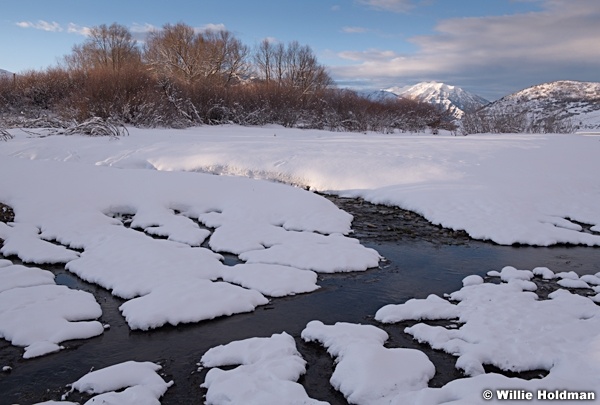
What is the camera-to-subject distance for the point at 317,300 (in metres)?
5.82

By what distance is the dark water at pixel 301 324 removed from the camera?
13.1 ft

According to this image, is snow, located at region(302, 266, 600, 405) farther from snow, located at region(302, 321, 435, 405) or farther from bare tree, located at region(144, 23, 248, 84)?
bare tree, located at region(144, 23, 248, 84)

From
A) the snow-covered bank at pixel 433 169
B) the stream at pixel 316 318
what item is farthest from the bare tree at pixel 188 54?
the stream at pixel 316 318

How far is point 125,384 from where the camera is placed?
388 cm

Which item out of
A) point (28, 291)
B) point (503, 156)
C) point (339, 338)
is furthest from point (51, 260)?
point (503, 156)

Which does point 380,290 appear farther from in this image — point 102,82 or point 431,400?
point 102,82

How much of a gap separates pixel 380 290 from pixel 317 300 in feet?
3.00

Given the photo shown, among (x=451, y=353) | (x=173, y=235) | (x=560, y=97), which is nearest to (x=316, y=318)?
(x=451, y=353)

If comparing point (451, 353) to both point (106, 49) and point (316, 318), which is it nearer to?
point (316, 318)

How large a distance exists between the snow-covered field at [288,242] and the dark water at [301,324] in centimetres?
14

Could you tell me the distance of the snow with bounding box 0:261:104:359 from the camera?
458 cm

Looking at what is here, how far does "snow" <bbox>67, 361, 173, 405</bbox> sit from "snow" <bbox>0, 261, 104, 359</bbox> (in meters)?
0.81

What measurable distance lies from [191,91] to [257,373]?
23.4 m

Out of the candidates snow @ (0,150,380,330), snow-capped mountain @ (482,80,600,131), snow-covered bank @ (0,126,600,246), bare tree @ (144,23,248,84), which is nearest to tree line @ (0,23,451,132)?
bare tree @ (144,23,248,84)
